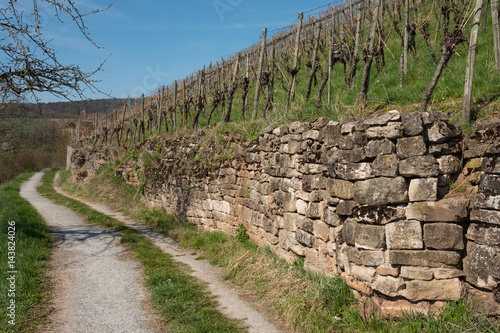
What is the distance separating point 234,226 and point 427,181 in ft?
16.4

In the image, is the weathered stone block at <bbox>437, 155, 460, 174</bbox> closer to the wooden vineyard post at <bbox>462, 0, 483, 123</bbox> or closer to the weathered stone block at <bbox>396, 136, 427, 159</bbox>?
the weathered stone block at <bbox>396, 136, 427, 159</bbox>

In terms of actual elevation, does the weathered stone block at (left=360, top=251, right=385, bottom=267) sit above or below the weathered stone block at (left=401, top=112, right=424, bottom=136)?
below

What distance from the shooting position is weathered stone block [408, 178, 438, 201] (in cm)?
386

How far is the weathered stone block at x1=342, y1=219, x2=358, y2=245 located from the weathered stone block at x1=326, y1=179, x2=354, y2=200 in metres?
0.31

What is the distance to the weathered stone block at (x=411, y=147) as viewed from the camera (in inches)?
154

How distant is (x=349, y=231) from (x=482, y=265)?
139cm

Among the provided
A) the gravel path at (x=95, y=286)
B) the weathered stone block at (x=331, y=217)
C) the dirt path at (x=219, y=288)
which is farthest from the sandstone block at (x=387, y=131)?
the gravel path at (x=95, y=286)

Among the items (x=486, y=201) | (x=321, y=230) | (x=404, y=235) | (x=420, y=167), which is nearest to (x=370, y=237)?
(x=404, y=235)

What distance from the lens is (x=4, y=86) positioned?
741cm

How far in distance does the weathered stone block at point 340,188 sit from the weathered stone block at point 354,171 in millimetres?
94

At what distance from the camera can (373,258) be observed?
4172 millimetres

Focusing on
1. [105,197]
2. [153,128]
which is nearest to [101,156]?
[153,128]

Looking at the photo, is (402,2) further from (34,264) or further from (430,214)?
(34,264)

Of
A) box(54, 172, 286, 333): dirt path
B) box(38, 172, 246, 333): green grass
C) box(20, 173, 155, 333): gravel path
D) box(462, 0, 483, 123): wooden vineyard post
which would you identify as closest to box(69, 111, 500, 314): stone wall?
Result: box(462, 0, 483, 123): wooden vineyard post
